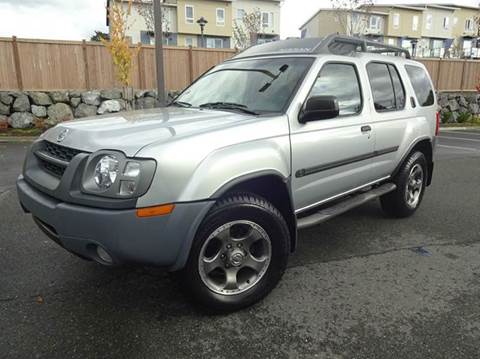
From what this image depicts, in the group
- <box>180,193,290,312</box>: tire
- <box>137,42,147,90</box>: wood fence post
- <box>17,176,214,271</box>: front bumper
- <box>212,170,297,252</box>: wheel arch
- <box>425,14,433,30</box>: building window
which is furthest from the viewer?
<box>425,14,433,30</box>: building window

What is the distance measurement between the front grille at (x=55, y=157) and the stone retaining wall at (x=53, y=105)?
10794 mm

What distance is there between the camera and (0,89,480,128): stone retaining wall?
40.4 feet

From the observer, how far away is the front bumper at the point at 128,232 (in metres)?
2.15

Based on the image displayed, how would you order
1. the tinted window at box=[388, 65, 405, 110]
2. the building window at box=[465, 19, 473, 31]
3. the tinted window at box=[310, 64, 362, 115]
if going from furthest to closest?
the building window at box=[465, 19, 473, 31], the tinted window at box=[388, 65, 405, 110], the tinted window at box=[310, 64, 362, 115]

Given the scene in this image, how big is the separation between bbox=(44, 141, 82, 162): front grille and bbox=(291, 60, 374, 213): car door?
156 centimetres

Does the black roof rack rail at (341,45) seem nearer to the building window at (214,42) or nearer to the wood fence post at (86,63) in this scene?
the wood fence post at (86,63)

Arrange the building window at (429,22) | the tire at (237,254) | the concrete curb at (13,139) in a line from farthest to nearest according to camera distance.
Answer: the building window at (429,22) → the concrete curb at (13,139) → the tire at (237,254)

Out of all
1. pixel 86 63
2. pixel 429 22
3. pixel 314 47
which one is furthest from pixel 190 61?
pixel 429 22

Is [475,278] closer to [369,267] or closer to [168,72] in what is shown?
[369,267]

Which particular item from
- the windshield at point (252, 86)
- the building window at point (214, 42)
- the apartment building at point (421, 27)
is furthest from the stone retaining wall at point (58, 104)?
the apartment building at point (421, 27)

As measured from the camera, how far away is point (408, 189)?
4.71 m

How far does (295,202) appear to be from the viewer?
3117mm

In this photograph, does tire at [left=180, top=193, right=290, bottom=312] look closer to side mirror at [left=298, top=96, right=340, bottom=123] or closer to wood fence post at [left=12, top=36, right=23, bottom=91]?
side mirror at [left=298, top=96, right=340, bottom=123]

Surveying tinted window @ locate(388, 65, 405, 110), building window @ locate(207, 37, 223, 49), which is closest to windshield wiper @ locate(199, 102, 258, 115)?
tinted window @ locate(388, 65, 405, 110)
